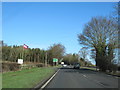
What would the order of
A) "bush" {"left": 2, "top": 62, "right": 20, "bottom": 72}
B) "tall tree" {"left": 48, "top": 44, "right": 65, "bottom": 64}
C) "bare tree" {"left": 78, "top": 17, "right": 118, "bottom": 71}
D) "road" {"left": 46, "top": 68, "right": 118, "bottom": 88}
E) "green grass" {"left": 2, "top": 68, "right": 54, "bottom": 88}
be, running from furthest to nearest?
1. "tall tree" {"left": 48, "top": 44, "right": 65, "bottom": 64}
2. "bare tree" {"left": 78, "top": 17, "right": 118, "bottom": 71}
3. "bush" {"left": 2, "top": 62, "right": 20, "bottom": 72}
4. "road" {"left": 46, "top": 68, "right": 118, "bottom": 88}
5. "green grass" {"left": 2, "top": 68, "right": 54, "bottom": 88}

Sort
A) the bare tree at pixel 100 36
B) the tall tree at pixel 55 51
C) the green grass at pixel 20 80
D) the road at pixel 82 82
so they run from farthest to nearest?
the tall tree at pixel 55 51, the bare tree at pixel 100 36, the road at pixel 82 82, the green grass at pixel 20 80

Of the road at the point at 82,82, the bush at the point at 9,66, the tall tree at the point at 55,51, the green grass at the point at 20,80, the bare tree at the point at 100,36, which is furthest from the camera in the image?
the tall tree at the point at 55,51

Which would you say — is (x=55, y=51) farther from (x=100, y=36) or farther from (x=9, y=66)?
(x=9, y=66)

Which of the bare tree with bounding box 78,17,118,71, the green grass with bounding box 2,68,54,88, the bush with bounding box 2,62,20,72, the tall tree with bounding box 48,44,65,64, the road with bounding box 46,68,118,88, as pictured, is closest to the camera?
the green grass with bounding box 2,68,54,88

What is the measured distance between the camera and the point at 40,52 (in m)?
128

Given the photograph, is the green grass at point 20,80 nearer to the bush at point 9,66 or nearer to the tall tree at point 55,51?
the bush at point 9,66

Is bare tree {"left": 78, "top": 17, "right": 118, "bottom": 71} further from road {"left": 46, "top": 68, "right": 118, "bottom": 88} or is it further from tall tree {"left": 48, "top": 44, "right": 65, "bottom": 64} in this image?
tall tree {"left": 48, "top": 44, "right": 65, "bottom": 64}

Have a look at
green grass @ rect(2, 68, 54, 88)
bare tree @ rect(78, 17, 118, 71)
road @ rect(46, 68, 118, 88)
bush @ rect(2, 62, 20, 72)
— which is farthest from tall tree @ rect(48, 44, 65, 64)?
green grass @ rect(2, 68, 54, 88)

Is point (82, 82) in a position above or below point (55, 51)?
below

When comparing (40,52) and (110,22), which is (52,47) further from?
(110,22)

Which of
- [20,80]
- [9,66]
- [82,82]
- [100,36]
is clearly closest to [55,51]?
[100,36]

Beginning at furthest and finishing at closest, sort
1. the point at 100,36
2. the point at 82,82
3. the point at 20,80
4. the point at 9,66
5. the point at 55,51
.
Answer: the point at 55,51 → the point at 100,36 → the point at 9,66 → the point at 82,82 → the point at 20,80

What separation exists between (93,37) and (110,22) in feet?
19.1

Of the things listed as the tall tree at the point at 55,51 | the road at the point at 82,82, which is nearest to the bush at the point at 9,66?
the road at the point at 82,82
